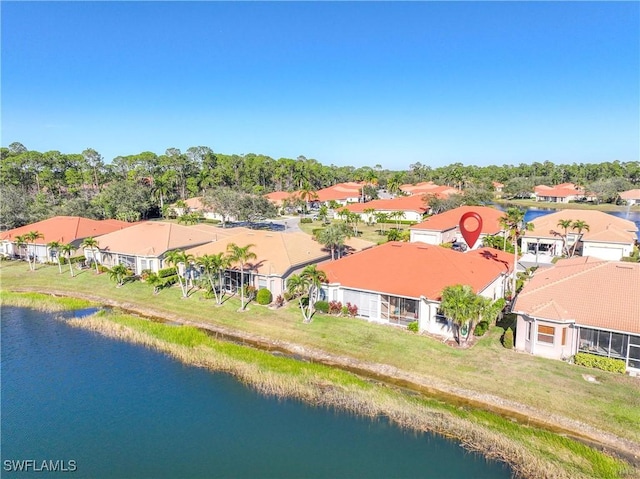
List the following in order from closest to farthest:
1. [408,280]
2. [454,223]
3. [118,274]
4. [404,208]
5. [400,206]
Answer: [408,280] < [118,274] < [454,223] < [404,208] < [400,206]

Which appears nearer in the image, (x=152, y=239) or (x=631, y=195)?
(x=152, y=239)

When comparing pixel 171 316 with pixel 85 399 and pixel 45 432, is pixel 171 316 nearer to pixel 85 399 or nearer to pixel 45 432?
pixel 85 399

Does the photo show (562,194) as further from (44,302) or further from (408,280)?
(44,302)

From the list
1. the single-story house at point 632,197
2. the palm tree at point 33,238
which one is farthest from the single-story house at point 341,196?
the single-story house at point 632,197

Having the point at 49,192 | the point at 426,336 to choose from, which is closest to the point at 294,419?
the point at 426,336

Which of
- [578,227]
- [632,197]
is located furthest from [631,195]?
[578,227]

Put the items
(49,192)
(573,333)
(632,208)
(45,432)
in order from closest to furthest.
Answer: (45,432) < (573,333) < (49,192) < (632,208)

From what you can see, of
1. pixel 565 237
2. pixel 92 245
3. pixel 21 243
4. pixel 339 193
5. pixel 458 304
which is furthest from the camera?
pixel 339 193
